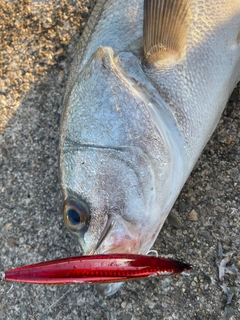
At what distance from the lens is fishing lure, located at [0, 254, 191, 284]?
126 cm

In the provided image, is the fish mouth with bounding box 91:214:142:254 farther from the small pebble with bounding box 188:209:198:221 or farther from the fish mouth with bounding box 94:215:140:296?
the small pebble with bounding box 188:209:198:221

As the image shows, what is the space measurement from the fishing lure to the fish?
0.13 metres

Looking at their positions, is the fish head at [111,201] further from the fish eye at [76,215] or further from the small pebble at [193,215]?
the small pebble at [193,215]

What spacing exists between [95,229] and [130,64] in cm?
68

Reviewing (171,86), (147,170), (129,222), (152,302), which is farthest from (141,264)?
(171,86)

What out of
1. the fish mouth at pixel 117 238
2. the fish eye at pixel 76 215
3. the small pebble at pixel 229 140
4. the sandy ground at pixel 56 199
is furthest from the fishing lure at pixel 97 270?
the small pebble at pixel 229 140

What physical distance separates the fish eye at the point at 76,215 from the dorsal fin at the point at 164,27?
2.18 feet

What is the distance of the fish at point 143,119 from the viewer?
4.86 ft

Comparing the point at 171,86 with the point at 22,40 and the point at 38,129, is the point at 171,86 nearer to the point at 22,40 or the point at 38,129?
the point at 38,129

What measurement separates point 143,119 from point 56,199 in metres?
0.75

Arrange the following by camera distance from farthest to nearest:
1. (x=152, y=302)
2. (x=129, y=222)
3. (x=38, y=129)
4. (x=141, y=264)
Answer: (x=38, y=129) < (x=152, y=302) < (x=129, y=222) < (x=141, y=264)

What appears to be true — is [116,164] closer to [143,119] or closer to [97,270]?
[143,119]

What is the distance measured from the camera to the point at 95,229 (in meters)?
1.47

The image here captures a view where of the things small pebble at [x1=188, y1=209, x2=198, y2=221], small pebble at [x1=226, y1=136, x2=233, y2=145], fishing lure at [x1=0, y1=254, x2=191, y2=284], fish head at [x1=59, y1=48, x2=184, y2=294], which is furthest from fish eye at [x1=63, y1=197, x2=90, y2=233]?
small pebble at [x1=226, y1=136, x2=233, y2=145]
